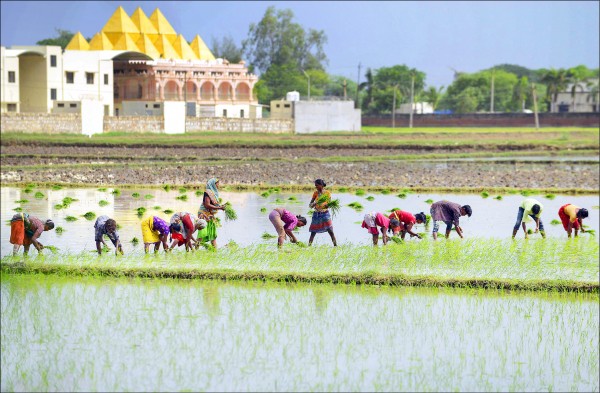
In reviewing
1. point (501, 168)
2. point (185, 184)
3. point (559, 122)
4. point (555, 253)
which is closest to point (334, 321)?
point (555, 253)

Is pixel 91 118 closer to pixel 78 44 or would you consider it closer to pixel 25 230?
pixel 78 44

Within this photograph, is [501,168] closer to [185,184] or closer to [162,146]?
[185,184]

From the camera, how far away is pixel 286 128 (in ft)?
168

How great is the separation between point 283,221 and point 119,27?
4597 centimetres

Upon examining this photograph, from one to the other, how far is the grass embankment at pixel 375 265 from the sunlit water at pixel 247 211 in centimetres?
106

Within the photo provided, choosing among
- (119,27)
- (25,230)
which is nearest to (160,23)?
(119,27)

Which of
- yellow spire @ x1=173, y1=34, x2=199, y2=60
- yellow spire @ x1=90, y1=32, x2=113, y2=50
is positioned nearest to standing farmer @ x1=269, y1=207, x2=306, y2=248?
yellow spire @ x1=90, y1=32, x2=113, y2=50

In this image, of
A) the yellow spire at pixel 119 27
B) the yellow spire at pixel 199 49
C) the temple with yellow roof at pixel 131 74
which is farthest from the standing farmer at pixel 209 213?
the yellow spire at pixel 199 49

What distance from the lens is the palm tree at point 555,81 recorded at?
72.2m

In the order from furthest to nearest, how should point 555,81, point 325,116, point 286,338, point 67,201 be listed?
point 555,81, point 325,116, point 67,201, point 286,338

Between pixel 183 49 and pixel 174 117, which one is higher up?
pixel 183 49

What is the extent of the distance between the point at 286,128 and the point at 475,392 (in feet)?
145

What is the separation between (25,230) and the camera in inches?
463

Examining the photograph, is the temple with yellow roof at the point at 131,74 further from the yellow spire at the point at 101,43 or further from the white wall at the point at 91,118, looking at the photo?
the white wall at the point at 91,118
